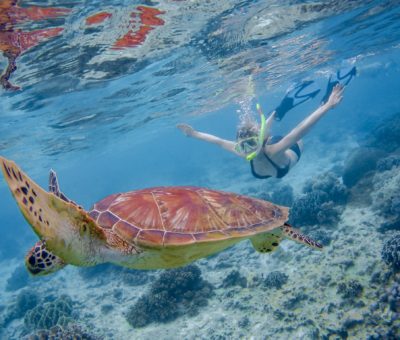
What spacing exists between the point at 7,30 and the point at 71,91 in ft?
20.4

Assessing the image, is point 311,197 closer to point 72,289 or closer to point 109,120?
point 72,289

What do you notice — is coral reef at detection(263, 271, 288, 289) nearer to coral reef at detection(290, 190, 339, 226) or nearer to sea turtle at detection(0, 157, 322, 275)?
sea turtle at detection(0, 157, 322, 275)

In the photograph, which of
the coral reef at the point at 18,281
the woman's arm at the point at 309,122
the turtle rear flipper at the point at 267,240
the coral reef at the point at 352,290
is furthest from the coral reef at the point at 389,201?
the coral reef at the point at 18,281

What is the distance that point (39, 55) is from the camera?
9898mm

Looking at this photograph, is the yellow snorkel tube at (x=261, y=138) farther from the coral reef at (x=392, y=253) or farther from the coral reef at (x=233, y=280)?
the coral reef at (x=392, y=253)

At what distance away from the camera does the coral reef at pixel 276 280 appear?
23.5 ft

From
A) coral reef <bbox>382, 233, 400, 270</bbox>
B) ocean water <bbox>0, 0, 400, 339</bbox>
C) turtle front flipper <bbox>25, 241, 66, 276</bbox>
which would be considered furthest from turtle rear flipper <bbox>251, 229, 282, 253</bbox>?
turtle front flipper <bbox>25, 241, 66, 276</bbox>

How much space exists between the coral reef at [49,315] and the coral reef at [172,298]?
8.75 feet

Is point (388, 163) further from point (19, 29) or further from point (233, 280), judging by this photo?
point (19, 29)

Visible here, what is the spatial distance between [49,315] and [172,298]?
14.8ft

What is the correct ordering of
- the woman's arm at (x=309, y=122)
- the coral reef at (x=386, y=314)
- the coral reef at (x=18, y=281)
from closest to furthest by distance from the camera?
the coral reef at (x=386, y=314) → the woman's arm at (x=309, y=122) → the coral reef at (x=18, y=281)

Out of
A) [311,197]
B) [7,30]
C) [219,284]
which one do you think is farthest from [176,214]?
[311,197]

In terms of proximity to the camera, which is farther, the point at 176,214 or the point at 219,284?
the point at 219,284

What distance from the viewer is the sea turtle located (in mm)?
2619
